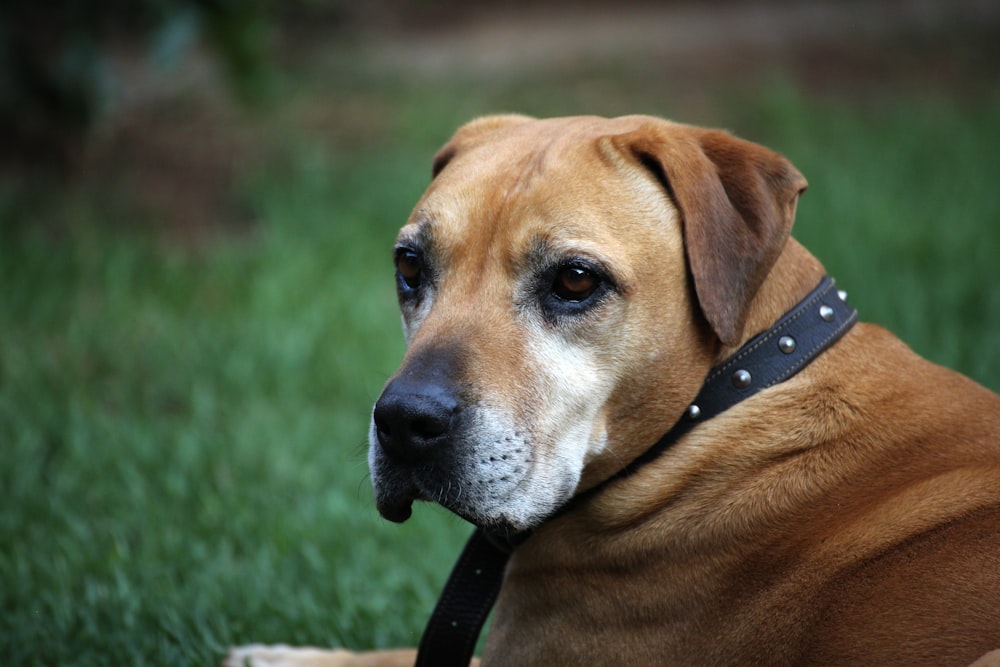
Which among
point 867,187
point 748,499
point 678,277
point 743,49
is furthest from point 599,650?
point 743,49

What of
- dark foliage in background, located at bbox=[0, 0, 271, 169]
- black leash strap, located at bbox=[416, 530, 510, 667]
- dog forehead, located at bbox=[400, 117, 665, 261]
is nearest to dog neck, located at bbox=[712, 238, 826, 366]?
dog forehead, located at bbox=[400, 117, 665, 261]

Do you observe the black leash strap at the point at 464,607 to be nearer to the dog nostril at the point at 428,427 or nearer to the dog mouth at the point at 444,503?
the dog mouth at the point at 444,503

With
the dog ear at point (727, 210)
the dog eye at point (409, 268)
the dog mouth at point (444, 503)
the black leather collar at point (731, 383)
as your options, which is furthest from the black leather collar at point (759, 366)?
the dog eye at point (409, 268)

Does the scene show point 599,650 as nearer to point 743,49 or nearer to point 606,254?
point 606,254

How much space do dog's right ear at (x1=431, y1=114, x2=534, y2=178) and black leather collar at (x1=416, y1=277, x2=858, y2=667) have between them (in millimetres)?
1180

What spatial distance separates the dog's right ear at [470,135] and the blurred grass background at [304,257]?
1057mm

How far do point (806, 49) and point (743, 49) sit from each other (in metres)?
0.67

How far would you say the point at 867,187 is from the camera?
322 inches

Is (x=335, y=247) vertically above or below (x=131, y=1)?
below

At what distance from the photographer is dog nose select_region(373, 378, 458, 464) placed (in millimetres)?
2814

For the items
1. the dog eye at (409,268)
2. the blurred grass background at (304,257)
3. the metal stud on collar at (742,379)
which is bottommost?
the blurred grass background at (304,257)

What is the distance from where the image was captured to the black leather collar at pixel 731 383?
10.1 feet

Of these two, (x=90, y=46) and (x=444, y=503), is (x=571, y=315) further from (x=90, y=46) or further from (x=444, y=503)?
(x=90, y=46)

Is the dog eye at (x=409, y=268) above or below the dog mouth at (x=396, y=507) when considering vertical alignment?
above
